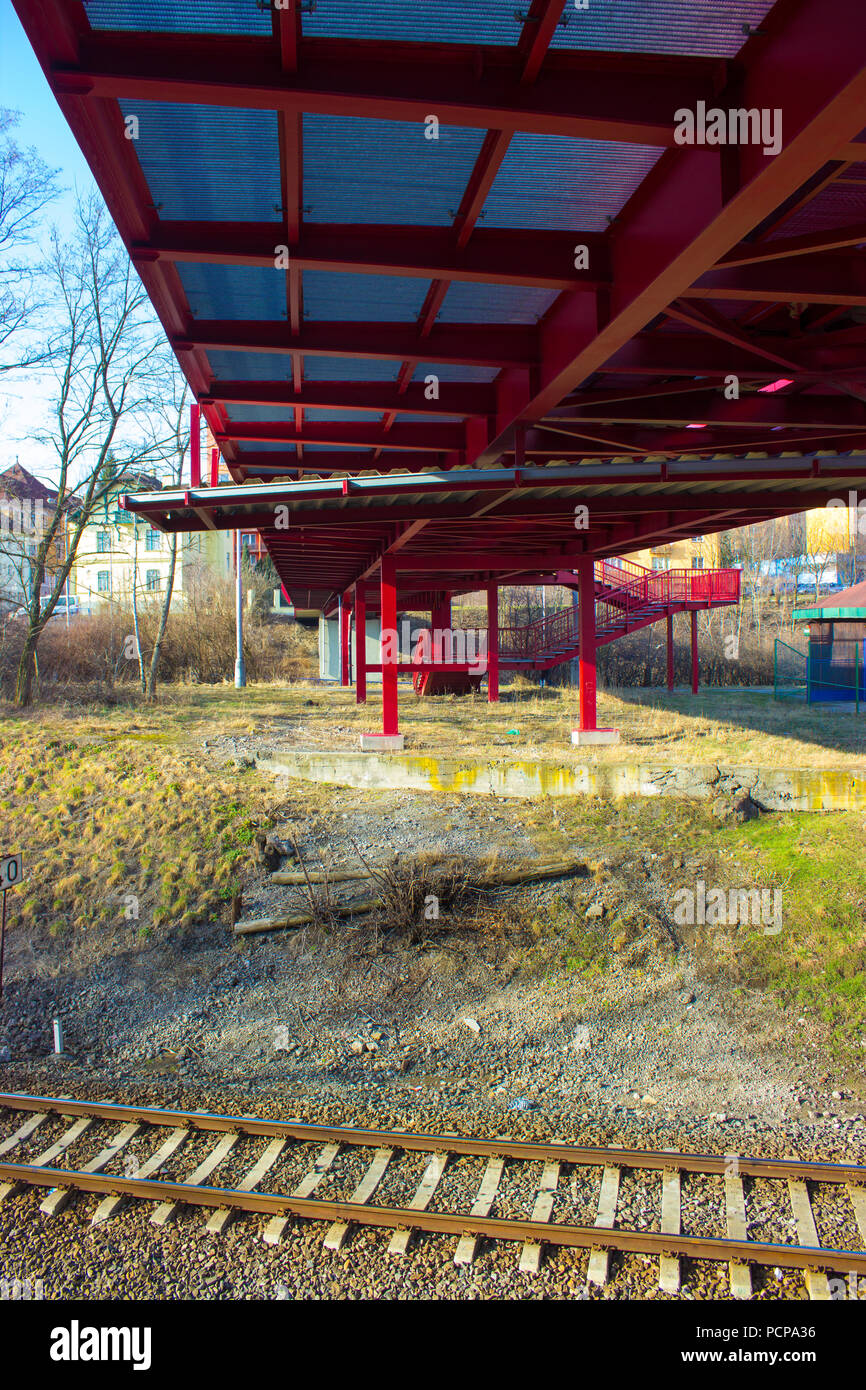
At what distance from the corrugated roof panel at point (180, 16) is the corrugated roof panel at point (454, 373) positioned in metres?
3.88

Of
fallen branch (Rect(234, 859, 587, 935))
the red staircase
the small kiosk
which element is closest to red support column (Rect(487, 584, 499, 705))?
the red staircase

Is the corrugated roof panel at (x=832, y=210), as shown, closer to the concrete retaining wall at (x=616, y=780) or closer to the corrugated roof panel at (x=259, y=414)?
the corrugated roof panel at (x=259, y=414)

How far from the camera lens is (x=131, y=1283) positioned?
15.4ft

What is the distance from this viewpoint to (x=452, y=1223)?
5.02 metres

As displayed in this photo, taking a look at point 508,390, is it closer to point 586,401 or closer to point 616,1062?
point 586,401

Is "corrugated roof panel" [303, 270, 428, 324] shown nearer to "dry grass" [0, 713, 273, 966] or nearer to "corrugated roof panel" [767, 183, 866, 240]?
"corrugated roof panel" [767, 183, 866, 240]

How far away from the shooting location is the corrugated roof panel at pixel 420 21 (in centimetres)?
317

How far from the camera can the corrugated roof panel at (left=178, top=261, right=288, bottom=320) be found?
527 centimetres

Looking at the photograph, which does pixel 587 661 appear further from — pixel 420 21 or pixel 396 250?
pixel 420 21

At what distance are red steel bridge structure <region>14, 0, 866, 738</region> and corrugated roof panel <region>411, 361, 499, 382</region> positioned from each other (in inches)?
1.8

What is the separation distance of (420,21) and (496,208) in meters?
1.35

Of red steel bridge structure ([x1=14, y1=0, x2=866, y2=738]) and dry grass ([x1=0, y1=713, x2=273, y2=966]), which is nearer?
red steel bridge structure ([x1=14, y1=0, x2=866, y2=738])

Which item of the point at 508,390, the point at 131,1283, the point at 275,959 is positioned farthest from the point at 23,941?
the point at 508,390

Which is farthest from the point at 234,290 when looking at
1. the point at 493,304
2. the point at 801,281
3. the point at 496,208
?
the point at 801,281
